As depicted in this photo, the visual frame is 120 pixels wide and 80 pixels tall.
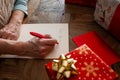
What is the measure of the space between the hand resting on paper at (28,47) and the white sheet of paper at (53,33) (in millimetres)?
34

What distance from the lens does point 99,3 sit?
829 mm

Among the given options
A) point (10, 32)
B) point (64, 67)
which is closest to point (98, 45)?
point (64, 67)

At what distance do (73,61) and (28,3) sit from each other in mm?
517

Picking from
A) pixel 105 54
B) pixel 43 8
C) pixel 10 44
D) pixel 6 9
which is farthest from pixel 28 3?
pixel 105 54

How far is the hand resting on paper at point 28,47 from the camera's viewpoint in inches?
28.7

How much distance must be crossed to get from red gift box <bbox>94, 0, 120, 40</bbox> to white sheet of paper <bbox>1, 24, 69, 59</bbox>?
159 mm

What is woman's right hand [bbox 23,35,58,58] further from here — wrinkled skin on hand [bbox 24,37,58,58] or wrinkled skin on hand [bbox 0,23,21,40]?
wrinkled skin on hand [bbox 0,23,21,40]

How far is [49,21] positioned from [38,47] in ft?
0.71

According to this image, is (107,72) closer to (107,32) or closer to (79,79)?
(79,79)

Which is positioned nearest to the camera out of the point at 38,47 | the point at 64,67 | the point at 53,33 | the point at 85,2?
the point at 64,67

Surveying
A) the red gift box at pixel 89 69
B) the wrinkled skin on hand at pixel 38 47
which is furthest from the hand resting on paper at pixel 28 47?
the red gift box at pixel 89 69

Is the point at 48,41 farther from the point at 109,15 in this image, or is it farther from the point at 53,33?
the point at 109,15

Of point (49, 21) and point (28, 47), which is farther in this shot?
point (49, 21)

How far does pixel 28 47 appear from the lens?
731 millimetres
